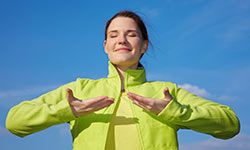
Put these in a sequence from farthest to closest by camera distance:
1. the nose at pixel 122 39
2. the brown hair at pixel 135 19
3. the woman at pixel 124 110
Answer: the brown hair at pixel 135 19
the nose at pixel 122 39
the woman at pixel 124 110

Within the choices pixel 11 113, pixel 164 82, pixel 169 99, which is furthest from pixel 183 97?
pixel 11 113

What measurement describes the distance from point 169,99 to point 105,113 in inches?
29.8

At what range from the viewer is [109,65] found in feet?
17.0

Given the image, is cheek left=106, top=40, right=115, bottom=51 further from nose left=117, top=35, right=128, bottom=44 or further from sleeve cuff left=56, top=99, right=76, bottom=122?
sleeve cuff left=56, top=99, right=76, bottom=122

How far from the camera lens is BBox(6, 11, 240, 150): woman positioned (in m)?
4.44

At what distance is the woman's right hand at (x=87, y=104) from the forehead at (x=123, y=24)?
41.7 inches

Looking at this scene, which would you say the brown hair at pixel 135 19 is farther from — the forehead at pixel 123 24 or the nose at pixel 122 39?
the nose at pixel 122 39

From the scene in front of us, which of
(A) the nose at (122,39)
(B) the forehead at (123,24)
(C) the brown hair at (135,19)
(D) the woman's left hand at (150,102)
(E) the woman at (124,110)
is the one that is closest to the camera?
(D) the woman's left hand at (150,102)

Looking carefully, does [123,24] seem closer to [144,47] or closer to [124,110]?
[144,47]

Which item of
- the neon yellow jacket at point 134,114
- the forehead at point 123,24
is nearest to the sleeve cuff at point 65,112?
the neon yellow jacket at point 134,114

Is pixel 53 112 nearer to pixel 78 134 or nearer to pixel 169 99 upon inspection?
pixel 78 134

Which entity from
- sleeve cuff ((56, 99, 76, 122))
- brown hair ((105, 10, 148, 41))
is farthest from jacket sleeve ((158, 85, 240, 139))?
sleeve cuff ((56, 99, 76, 122))

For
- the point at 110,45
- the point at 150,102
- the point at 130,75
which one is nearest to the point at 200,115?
the point at 150,102

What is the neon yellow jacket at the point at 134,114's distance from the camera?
4531 mm
